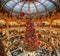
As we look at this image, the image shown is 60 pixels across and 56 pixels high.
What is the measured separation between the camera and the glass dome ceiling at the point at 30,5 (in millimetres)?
11930

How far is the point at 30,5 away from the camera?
1223cm

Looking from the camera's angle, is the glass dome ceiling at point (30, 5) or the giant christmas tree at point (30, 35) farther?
the glass dome ceiling at point (30, 5)

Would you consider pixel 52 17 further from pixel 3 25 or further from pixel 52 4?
pixel 3 25

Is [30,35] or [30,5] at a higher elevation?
[30,5]

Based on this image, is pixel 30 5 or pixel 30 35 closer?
pixel 30 35

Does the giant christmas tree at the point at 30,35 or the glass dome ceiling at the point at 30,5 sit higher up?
the glass dome ceiling at the point at 30,5

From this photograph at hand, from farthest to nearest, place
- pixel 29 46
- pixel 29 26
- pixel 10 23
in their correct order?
pixel 10 23 → pixel 29 46 → pixel 29 26

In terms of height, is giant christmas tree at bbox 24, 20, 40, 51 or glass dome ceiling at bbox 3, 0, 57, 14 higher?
glass dome ceiling at bbox 3, 0, 57, 14

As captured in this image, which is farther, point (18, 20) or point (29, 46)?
point (18, 20)

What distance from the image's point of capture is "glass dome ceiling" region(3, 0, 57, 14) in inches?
470

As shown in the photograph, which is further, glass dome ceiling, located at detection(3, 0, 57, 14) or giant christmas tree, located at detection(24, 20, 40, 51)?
glass dome ceiling, located at detection(3, 0, 57, 14)

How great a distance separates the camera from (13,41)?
12.0 metres

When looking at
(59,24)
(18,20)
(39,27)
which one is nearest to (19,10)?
(18,20)

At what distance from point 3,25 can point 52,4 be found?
10.6ft
